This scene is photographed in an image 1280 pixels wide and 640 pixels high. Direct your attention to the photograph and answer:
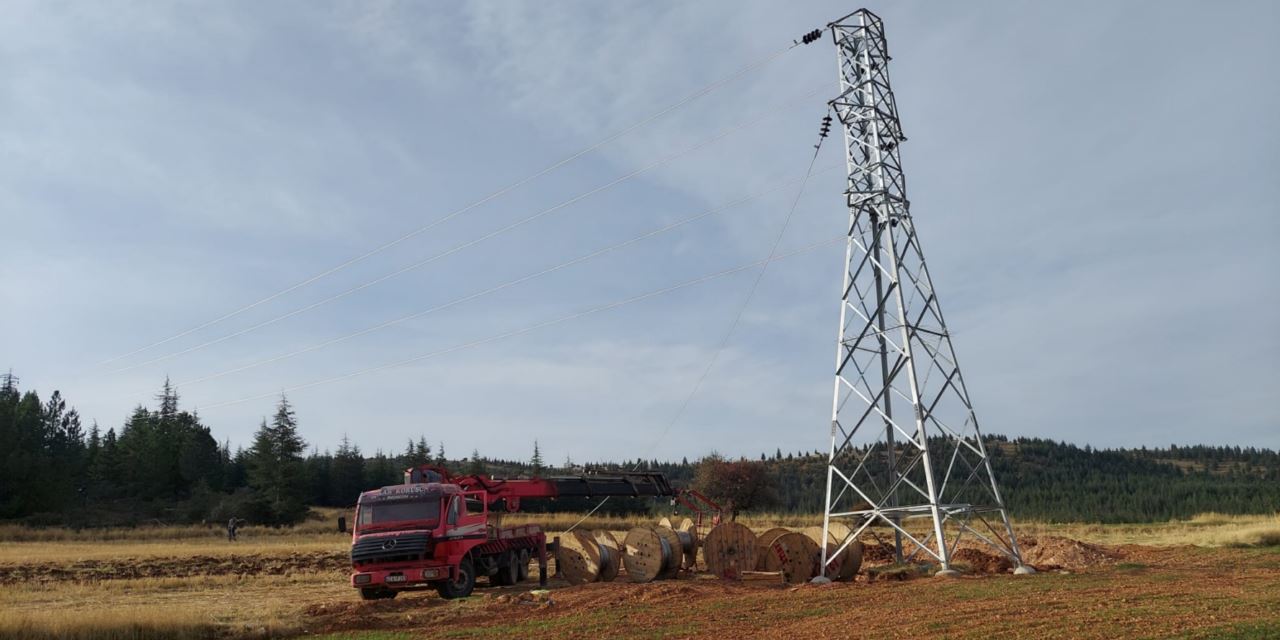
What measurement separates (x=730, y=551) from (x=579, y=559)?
4.49 metres

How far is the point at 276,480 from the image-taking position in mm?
73812

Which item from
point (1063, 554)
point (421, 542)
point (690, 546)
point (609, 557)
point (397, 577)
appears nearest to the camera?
point (397, 577)

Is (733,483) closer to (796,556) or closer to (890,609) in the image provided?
(796,556)

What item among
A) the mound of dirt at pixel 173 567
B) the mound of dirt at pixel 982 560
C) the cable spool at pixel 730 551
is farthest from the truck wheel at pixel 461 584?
the mound of dirt at pixel 982 560

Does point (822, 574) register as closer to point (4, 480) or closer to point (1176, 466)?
point (4, 480)

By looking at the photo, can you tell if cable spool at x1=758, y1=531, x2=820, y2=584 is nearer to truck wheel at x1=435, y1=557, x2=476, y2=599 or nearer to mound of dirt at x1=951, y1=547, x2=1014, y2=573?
mound of dirt at x1=951, y1=547, x2=1014, y2=573

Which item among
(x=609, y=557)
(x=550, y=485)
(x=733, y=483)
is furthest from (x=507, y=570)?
(x=733, y=483)

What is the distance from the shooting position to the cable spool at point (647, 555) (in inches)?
1001

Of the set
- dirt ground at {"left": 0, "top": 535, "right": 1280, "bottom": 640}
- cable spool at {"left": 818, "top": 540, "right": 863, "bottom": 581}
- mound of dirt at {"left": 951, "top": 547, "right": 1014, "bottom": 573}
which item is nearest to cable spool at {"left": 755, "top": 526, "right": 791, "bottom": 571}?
dirt ground at {"left": 0, "top": 535, "right": 1280, "bottom": 640}

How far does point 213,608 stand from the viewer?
20000 millimetres

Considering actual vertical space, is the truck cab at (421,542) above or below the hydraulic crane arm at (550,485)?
below

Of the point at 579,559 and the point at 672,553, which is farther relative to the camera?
the point at 579,559

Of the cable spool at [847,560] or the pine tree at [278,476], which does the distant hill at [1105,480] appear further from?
the cable spool at [847,560]

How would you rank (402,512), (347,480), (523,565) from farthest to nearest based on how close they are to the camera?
(347,480) → (523,565) → (402,512)
